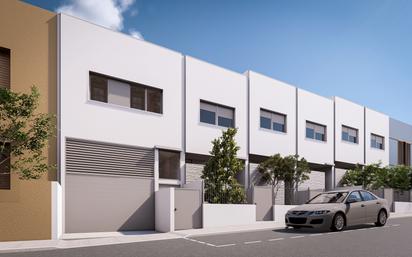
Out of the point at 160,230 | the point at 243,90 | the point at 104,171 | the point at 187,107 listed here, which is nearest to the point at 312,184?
the point at 243,90

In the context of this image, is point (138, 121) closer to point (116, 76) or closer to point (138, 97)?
point (138, 97)

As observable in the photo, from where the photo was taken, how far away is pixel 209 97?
69.7ft

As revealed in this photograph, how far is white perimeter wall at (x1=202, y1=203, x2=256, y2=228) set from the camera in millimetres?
17141

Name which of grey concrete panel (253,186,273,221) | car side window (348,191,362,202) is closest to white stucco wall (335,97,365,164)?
grey concrete panel (253,186,273,221)

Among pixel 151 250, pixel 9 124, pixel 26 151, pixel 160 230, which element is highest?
pixel 9 124

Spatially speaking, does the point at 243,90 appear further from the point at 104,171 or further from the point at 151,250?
the point at 151,250

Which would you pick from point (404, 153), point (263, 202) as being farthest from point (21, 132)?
point (404, 153)

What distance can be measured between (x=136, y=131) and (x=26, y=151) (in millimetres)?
4971

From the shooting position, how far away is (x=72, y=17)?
1625 cm

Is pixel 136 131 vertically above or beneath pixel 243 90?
beneath

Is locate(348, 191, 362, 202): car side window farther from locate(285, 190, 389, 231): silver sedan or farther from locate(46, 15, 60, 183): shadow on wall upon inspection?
locate(46, 15, 60, 183): shadow on wall

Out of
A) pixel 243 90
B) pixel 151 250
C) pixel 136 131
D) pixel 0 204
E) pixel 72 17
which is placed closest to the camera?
pixel 151 250

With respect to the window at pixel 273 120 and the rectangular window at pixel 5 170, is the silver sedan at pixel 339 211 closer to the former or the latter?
the window at pixel 273 120

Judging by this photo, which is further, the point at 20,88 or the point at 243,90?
the point at 243,90
